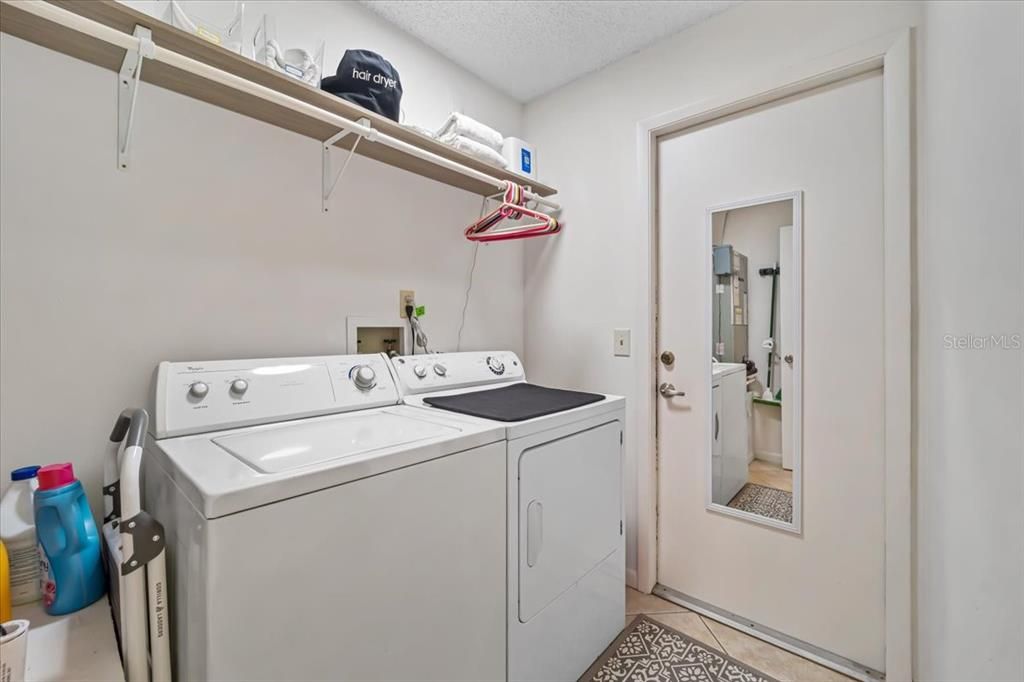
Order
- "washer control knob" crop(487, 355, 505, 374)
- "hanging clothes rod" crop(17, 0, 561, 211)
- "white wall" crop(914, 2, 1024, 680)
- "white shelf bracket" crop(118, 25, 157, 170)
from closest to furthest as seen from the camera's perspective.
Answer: "white wall" crop(914, 2, 1024, 680)
"hanging clothes rod" crop(17, 0, 561, 211)
"white shelf bracket" crop(118, 25, 157, 170)
"washer control knob" crop(487, 355, 505, 374)

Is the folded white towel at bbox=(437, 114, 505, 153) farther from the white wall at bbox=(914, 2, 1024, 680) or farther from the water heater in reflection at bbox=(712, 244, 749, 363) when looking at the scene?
the white wall at bbox=(914, 2, 1024, 680)

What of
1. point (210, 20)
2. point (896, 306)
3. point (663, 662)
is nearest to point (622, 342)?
point (896, 306)

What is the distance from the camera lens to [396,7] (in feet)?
5.72

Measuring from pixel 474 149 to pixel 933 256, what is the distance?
1539 mm

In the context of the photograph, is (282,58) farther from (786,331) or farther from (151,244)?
(786,331)

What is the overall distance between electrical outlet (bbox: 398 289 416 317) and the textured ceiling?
1.13 meters

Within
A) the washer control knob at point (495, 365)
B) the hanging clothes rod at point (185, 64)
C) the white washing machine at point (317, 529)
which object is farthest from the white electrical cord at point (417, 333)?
the hanging clothes rod at point (185, 64)

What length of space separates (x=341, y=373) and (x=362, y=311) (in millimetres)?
361

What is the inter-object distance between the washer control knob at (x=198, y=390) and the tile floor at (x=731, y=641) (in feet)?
5.90

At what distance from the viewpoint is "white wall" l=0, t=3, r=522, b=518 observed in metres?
1.08

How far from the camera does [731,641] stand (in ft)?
5.60

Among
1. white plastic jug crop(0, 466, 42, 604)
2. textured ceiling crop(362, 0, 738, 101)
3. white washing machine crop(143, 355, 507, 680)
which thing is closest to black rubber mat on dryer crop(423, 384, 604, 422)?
white washing machine crop(143, 355, 507, 680)

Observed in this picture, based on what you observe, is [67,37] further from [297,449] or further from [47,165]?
[297,449]

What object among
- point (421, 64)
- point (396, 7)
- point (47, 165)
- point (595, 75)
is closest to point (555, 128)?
point (595, 75)
